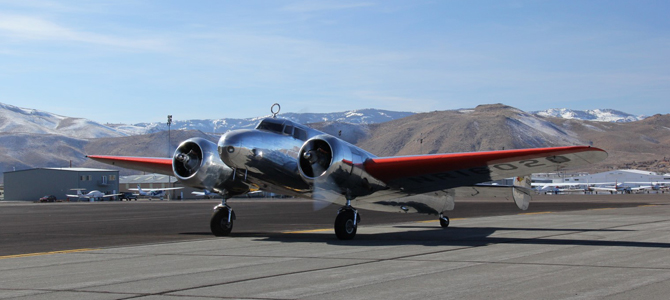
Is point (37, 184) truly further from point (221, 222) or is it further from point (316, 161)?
point (316, 161)

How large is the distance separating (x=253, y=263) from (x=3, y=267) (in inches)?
206

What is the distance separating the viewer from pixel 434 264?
1292cm

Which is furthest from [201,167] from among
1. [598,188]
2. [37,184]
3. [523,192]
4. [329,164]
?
[598,188]

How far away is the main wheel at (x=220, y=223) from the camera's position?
2122 centimetres

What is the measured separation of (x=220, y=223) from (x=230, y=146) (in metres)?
4.63

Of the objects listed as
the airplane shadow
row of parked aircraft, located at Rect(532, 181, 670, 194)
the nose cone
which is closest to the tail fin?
the airplane shadow

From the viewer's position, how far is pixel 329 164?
59.1 feet

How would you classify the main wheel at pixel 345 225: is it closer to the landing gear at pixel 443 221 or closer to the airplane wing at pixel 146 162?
the airplane wing at pixel 146 162

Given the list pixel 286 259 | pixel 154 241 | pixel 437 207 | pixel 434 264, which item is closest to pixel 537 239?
pixel 437 207

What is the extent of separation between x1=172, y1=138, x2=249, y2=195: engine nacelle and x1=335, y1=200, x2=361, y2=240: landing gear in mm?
3722

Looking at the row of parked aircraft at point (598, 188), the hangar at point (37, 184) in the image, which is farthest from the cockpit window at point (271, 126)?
the row of parked aircraft at point (598, 188)

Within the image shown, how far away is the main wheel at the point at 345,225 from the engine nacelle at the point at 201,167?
3728mm

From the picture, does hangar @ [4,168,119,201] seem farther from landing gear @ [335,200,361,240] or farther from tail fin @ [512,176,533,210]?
landing gear @ [335,200,361,240]

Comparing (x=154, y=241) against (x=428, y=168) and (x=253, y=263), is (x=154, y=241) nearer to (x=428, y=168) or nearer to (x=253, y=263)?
(x=253, y=263)
